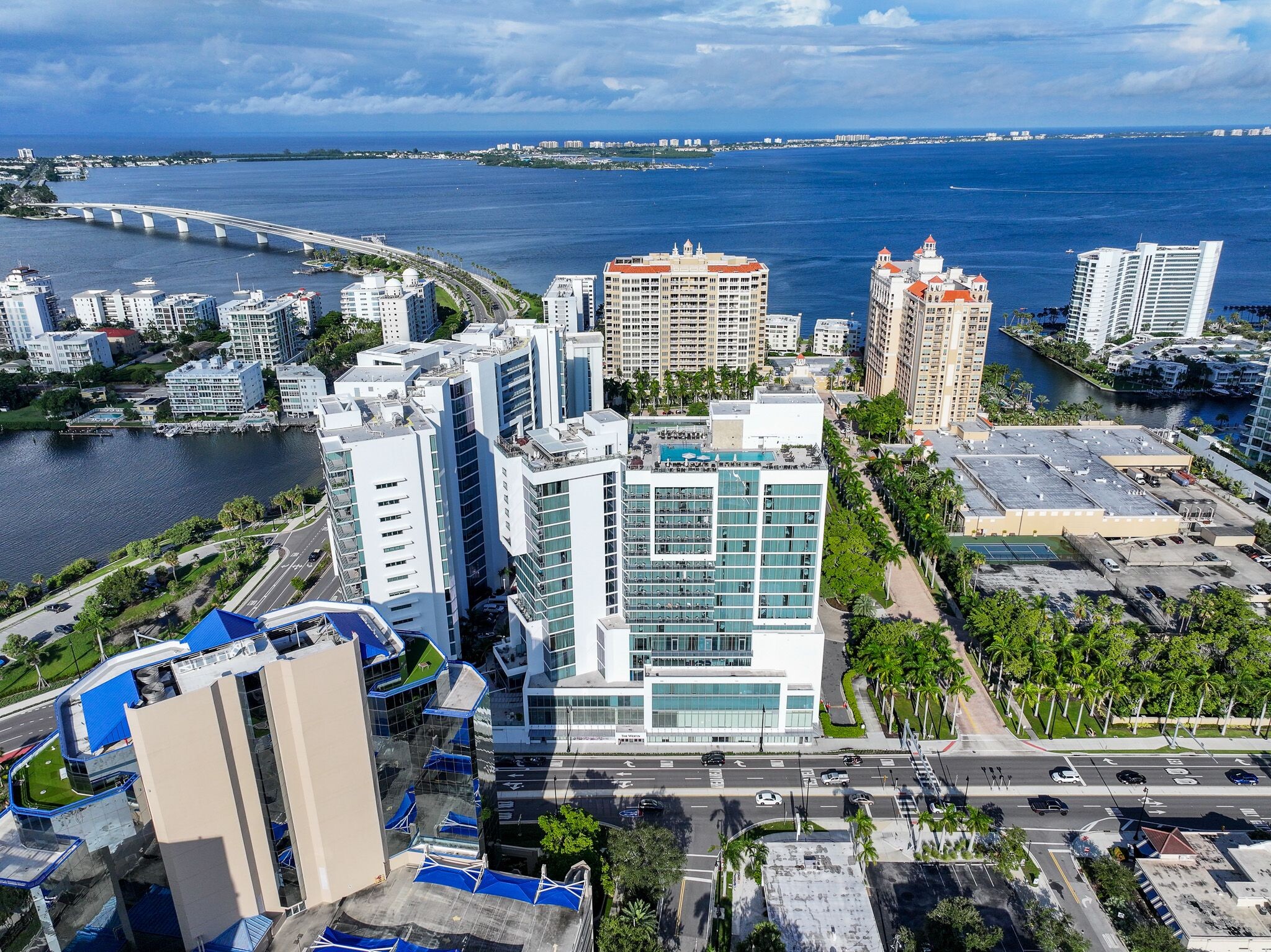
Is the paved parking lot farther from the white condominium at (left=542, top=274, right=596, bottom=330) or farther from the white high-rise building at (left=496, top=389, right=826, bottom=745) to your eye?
the white condominium at (left=542, top=274, right=596, bottom=330)

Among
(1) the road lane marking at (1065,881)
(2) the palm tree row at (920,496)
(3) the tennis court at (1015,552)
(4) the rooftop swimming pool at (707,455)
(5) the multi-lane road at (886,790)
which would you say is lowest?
(1) the road lane marking at (1065,881)

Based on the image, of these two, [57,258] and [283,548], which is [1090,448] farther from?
[57,258]

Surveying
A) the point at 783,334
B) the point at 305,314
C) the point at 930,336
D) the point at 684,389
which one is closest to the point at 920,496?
the point at 930,336

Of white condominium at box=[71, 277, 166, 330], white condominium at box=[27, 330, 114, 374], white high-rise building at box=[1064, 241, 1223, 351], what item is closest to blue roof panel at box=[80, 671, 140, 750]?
white condominium at box=[27, 330, 114, 374]

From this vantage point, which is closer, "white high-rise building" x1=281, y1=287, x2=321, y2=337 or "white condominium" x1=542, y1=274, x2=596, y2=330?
"white condominium" x1=542, y1=274, x2=596, y2=330

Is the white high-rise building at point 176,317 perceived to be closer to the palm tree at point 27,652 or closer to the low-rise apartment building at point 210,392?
the low-rise apartment building at point 210,392

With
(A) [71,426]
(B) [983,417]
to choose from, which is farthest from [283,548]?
(B) [983,417]

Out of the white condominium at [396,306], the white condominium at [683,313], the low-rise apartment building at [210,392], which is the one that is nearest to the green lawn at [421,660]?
the white condominium at [683,313]
